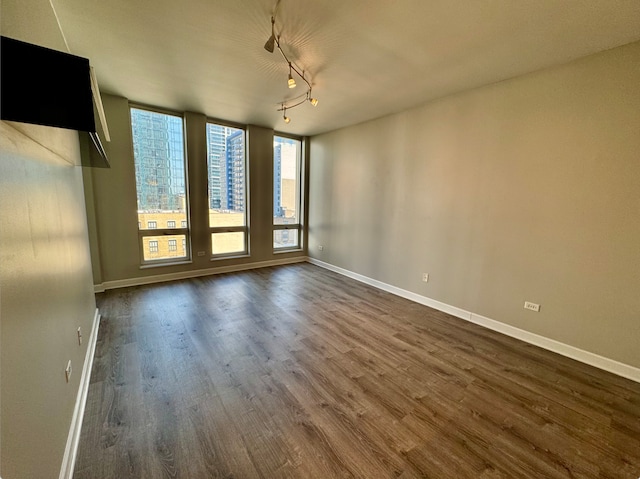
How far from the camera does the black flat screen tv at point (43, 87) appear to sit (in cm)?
79

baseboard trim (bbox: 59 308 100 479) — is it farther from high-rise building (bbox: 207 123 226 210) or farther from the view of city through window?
high-rise building (bbox: 207 123 226 210)

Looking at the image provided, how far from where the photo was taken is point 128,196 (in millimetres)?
4098

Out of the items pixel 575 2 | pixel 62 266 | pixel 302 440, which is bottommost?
pixel 302 440

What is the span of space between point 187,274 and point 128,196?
161 cm

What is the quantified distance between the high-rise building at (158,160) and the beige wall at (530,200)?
3.50 metres

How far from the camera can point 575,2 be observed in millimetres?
1764

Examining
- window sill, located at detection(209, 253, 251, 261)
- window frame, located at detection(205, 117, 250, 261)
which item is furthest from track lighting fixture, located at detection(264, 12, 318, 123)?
window sill, located at detection(209, 253, 251, 261)

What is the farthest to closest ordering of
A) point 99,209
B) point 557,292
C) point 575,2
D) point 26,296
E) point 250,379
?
1. point 99,209
2. point 557,292
3. point 250,379
4. point 575,2
5. point 26,296

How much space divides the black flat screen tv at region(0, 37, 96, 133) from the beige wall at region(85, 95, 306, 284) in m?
3.75

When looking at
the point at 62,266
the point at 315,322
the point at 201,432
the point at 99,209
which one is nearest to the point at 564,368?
the point at 315,322

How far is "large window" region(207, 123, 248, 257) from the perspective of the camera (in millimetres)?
4930

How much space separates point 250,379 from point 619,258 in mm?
3426

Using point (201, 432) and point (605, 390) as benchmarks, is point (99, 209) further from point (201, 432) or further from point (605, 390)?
point (605, 390)

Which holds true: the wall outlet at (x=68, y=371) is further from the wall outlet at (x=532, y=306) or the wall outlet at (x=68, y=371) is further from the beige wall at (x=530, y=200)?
the wall outlet at (x=532, y=306)
